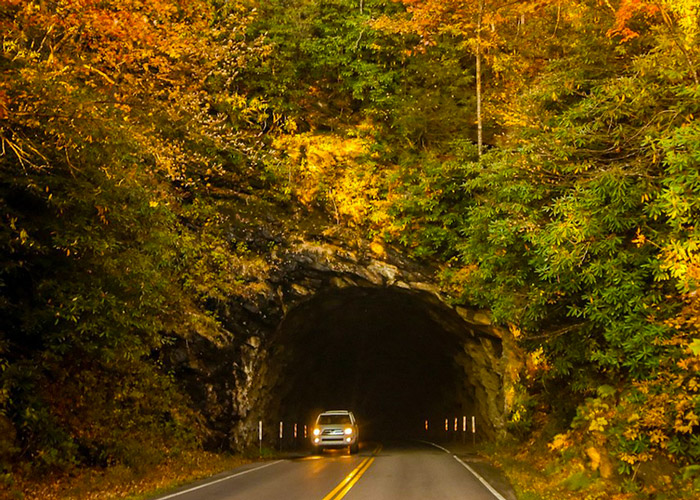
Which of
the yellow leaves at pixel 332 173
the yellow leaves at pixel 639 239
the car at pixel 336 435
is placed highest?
the yellow leaves at pixel 332 173

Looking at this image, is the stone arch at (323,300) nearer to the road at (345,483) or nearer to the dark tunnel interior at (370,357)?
the dark tunnel interior at (370,357)

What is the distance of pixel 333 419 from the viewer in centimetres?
2706

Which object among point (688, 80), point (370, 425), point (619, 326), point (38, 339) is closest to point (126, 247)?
point (38, 339)

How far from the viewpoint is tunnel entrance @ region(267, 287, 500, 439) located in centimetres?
2638

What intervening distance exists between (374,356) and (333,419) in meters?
14.4

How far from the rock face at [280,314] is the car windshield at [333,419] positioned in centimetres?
245

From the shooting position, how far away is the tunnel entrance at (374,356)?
26375 millimetres

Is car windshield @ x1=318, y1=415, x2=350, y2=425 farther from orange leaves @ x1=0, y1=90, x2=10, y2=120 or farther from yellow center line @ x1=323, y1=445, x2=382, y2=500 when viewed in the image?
orange leaves @ x1=0, y1=90, x2=10, y2=120

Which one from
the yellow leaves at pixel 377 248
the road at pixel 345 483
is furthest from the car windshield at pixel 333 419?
the yellow leaves at pixel 377 248

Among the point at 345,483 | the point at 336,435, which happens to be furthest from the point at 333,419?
the point at 345,483

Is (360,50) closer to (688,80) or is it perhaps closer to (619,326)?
(688,80)

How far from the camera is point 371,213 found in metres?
24.2

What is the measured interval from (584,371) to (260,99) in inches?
659

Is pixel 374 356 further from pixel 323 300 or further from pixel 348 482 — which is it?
pixel 348 482
